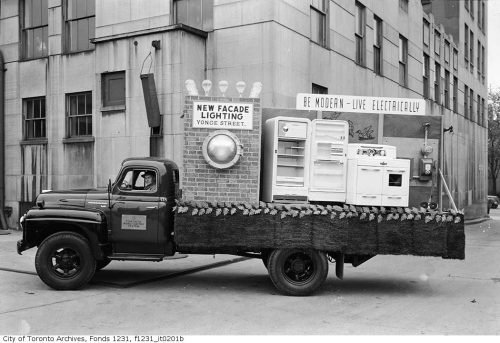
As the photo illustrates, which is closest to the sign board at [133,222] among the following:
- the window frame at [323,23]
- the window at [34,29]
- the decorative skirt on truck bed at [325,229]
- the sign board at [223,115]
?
the decorative skirt on truck bed at [325,229]

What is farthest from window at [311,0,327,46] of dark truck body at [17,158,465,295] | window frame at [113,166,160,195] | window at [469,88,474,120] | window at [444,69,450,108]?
window at [469,88,474,120]

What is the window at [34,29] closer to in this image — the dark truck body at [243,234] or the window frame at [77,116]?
the window frame at [77,116]

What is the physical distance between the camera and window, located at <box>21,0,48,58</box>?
17453mm

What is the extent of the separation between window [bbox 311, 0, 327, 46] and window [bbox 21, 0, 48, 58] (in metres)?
8.35

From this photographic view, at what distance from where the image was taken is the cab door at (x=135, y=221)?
328 inches

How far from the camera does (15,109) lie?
17750 mm

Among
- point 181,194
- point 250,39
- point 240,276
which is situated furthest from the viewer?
point 250,39

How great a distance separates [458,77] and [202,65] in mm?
19998

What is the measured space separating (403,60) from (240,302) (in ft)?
57.3

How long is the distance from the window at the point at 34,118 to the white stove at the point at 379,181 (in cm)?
1208

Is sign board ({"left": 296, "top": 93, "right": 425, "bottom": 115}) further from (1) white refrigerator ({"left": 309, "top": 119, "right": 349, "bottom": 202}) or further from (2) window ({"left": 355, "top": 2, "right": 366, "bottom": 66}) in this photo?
(2) window ({"left": 355, "top": 2, "right": 366, "bottom": 66})

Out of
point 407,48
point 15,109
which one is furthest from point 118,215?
point 407,48

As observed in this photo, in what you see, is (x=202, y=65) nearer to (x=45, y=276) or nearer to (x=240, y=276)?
(x=240, y=276)

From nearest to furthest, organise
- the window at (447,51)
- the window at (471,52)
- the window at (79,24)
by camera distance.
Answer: the window at (79,24)
the window at (447,51)
the window at (471,52)
